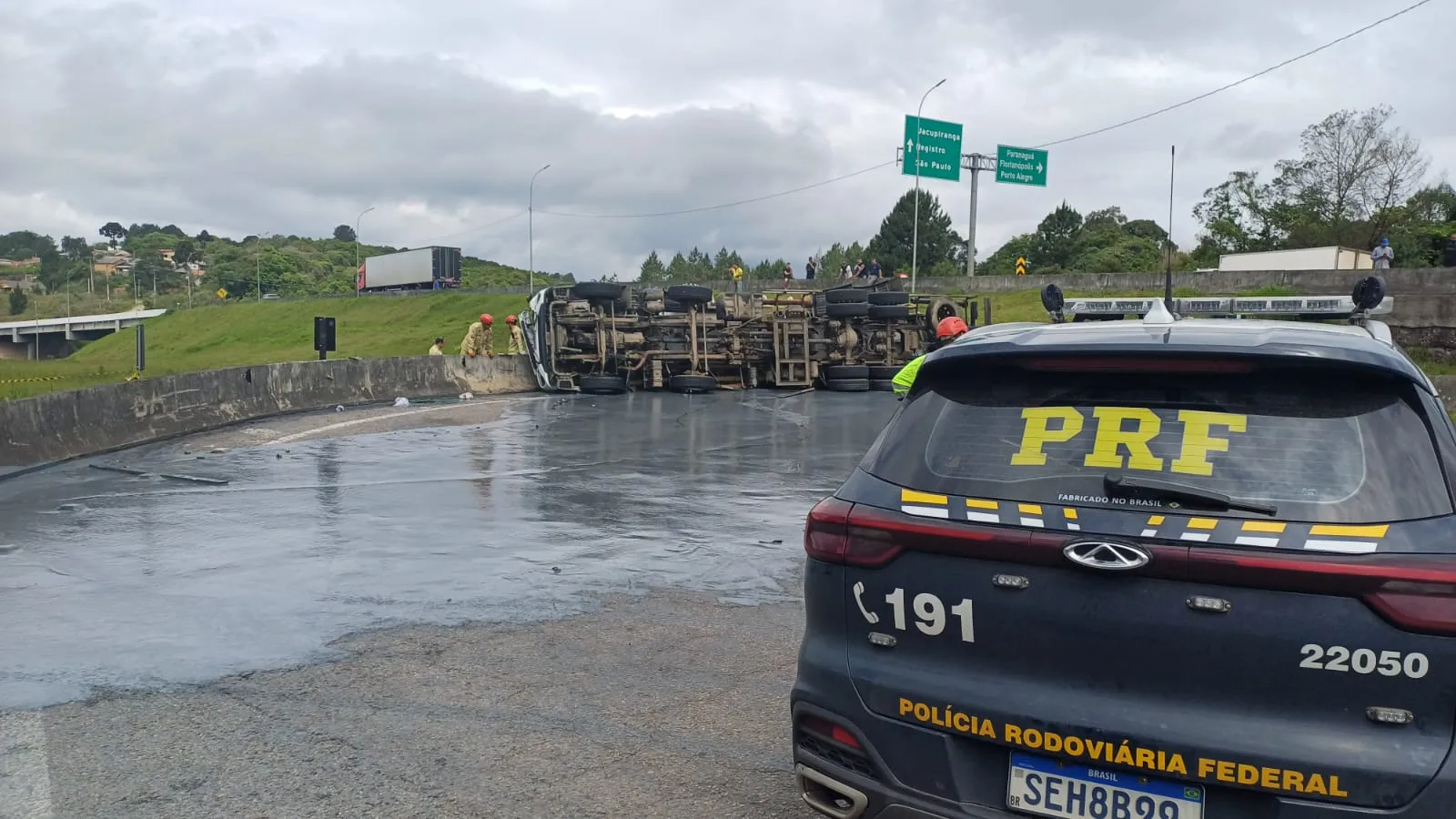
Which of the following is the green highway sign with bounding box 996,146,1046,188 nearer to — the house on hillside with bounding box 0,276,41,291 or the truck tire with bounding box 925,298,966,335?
the truck tire with bounding box 925,298,966,335

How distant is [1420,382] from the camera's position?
2941mm

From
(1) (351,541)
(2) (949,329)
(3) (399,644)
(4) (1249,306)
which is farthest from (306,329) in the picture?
(4) (1249,306)

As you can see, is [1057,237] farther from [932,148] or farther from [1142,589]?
[1142,589]

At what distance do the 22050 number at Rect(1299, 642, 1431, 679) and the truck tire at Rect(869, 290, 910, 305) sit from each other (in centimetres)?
2350

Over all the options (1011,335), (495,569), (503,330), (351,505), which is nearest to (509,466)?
(351,505)

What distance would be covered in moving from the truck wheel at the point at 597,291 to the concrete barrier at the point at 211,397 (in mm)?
2293

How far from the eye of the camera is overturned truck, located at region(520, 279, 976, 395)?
81.6 ft

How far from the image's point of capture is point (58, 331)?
109m

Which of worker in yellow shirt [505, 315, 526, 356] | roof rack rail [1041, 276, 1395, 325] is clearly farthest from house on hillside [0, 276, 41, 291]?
roof rack rail [1041, 276, 1395, 325]

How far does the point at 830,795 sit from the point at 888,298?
75.9ft

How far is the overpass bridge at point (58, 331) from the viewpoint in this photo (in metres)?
106

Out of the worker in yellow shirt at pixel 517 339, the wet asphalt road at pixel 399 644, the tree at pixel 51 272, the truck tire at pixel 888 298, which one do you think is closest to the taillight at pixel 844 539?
the wet asphalt road at pixel 399 644

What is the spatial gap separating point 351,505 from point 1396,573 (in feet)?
30.1

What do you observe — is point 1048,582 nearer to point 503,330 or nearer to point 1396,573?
point 1396,573
